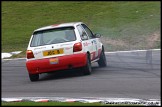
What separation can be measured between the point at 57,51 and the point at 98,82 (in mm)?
1660

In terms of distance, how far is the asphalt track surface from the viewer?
449 inches

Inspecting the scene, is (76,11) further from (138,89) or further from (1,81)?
(138,89)

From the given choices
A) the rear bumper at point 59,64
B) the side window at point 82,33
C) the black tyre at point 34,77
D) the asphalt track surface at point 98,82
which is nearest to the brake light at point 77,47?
the rear bumper at point 59,64

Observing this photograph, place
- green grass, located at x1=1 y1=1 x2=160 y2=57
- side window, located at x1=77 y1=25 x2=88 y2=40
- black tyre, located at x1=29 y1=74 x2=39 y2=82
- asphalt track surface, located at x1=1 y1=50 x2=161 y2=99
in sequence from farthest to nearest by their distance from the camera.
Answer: green grass, located at x1=1 y1=1 x2=160 y2=57, side window, located at x1=77 y1=25 x2=88 y2=40, black tyre, located at x1=29 y1=74 x2=39 y2=82, asphalt track surface, located at x1=1 y1=50 x2=161 y2=99

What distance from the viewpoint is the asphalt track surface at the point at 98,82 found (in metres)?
11.4

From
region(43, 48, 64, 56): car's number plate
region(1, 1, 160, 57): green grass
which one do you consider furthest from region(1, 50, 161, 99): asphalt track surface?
region(1, 1, 160, 57): green grass

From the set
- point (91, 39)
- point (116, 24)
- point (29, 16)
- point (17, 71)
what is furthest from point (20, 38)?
point (91, 39)

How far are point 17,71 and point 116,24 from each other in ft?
42.1

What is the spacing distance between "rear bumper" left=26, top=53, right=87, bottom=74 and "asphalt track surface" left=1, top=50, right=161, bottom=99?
1.05ft

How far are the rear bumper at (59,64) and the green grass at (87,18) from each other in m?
8.06

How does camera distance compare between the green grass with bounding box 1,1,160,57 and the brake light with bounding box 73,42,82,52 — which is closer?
the brake light with bounding box 73,42,82,52

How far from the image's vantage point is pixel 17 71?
16766mm

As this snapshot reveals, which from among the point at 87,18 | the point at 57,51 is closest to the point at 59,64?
the point at 57,51

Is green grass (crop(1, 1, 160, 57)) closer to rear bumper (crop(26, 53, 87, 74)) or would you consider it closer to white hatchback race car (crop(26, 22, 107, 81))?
white hatchback race car (crop(26, 22, 107, 81))
